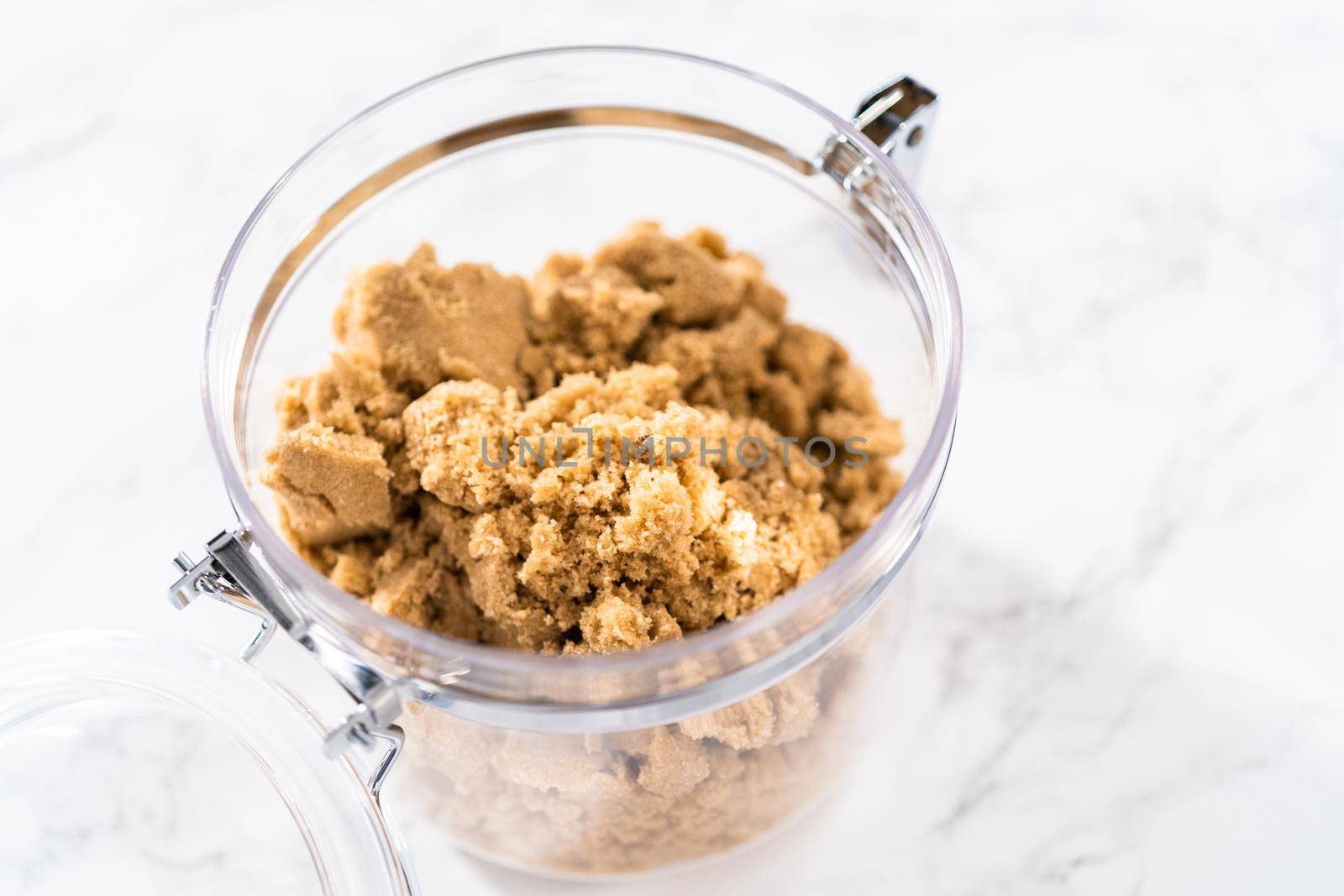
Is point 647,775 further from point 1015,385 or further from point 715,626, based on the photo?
point 1015,385

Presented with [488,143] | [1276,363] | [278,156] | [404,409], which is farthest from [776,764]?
[278,156]

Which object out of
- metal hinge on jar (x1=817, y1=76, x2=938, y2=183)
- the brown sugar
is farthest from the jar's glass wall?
metal hinge on jar (x1=817, y1=76, x2=938, y2=183)

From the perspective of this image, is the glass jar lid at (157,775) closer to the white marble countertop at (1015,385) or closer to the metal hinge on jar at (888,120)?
the white marble countertop at (1015,385)

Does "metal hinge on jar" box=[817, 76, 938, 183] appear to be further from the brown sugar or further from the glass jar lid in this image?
the glass jar lid

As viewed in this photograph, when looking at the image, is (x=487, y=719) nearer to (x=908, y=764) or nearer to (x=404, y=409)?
(x=404, y=409)

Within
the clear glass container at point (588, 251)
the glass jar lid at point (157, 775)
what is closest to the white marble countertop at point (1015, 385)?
the glass jar lid at point (157, 775)

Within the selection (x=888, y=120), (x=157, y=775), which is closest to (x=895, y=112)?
(x=888, y=120)

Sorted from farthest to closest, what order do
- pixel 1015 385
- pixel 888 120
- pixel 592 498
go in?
1. pixel 1015 385
2. pixel 888 120
3. pixel 592 498
